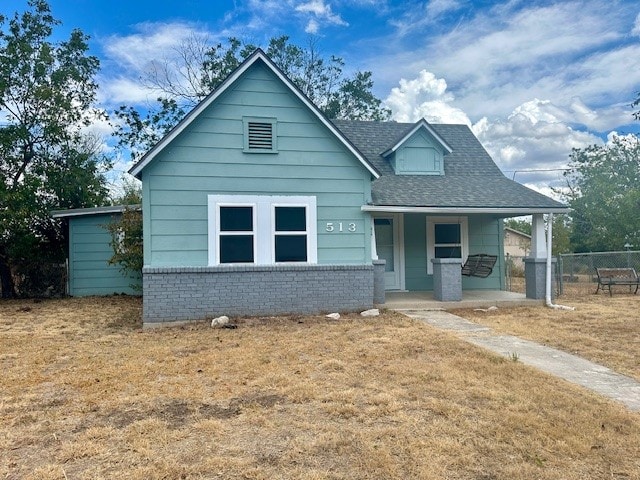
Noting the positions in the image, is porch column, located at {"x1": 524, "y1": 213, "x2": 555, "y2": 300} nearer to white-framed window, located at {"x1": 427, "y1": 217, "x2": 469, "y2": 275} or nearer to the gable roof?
white-framed window, located at {"x1": 427, "y1": 217, "x2": 469, "y2": 275}

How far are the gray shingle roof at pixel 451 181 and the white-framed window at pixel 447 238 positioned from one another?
1255mm

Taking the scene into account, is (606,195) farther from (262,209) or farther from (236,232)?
(236,232)

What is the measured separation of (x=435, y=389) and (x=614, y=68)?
1409 cm

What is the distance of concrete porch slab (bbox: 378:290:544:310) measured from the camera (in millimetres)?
10054

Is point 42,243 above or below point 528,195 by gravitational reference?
below

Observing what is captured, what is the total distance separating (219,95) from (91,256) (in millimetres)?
8042

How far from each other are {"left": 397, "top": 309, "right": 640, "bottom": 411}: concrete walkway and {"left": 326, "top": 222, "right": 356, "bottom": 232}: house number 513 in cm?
253

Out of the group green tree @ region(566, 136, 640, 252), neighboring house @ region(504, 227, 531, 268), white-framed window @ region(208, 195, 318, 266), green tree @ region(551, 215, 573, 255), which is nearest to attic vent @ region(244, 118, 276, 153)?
white-framed window @ region(208, 195, 318, 266)

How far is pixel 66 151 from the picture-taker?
1496 cm

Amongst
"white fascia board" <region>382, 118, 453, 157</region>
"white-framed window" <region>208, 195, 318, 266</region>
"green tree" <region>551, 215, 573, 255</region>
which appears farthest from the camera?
"green tree" <region>551, 215, 573, 255</region>

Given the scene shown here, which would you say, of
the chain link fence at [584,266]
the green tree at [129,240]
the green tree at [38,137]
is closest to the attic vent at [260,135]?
the green tree at [129,240]

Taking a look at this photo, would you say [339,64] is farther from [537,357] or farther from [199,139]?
[537,357]

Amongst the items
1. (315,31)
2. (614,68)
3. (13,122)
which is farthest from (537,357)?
(315,31)

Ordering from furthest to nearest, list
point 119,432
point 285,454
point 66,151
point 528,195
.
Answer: point 66,151 → point 528,195 → point 119,432 → point 285,454
